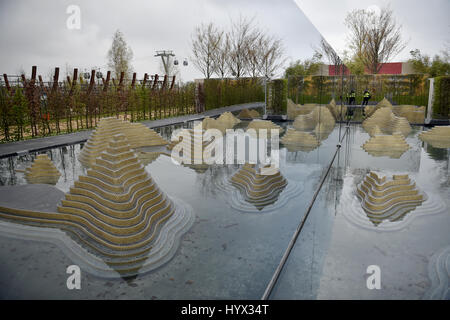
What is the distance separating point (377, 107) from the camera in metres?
21.6

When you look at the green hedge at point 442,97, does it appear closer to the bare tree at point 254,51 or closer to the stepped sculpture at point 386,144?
the stepped sculpture at point 386,144

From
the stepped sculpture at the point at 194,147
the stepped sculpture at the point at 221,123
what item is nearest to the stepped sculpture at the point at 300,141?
the stepped sculpture at the point at 194,147

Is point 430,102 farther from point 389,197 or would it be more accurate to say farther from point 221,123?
point 389,197

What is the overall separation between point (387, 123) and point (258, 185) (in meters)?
13.1

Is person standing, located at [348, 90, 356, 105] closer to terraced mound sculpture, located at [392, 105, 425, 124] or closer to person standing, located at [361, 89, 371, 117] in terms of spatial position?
person standing, located at [361, 89, 371, 117]

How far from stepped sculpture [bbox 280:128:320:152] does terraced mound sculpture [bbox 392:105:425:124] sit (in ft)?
30.1

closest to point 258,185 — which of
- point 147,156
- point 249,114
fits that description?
point 147,156

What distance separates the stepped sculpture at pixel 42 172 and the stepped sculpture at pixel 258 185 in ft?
14.9

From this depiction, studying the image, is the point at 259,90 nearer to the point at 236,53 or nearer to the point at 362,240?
the point at 236,53

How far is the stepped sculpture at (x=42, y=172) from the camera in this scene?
874 cm

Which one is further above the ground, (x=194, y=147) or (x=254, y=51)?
(x=254, y=51)

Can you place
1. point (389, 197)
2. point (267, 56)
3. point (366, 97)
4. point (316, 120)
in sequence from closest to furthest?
point (389, 197)
point (316, 120)
point (366, 97)
point (267, 56)
